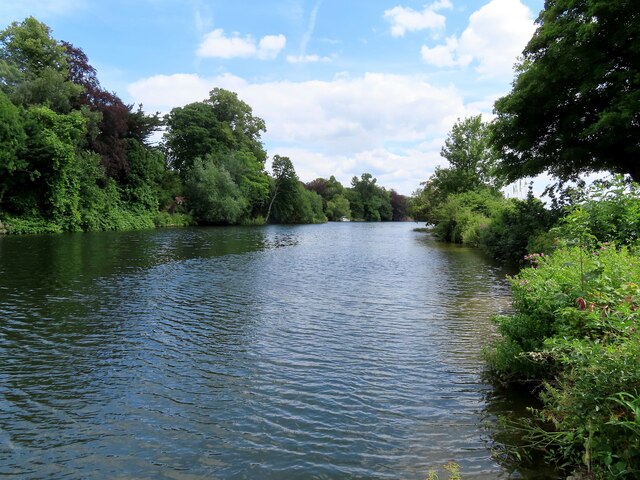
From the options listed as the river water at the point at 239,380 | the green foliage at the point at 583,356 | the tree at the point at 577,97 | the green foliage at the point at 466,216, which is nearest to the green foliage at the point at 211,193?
the green foliage at the point at 466,216

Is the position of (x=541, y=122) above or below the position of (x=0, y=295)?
above

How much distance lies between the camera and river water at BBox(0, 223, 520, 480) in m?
4.76

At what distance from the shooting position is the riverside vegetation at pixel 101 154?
1405 inches

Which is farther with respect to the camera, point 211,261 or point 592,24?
point 211,261

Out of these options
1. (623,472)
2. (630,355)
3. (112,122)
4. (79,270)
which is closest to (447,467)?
(623,472)

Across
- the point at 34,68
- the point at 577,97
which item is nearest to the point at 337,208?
the point at 34,68

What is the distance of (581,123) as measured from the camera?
61.1 feet

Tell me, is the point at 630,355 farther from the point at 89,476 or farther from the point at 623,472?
the point at 89,476

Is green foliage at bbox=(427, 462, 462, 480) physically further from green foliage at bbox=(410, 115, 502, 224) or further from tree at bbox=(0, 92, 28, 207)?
green foliage at bbox=(410, 115, 502, 224)

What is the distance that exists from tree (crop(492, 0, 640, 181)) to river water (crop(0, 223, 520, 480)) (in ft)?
27.8

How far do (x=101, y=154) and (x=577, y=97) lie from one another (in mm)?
44110

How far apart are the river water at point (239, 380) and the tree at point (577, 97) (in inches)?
333

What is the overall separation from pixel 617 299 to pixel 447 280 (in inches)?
483

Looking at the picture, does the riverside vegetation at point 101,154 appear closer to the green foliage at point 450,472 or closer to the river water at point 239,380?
the river water at point 239,380
